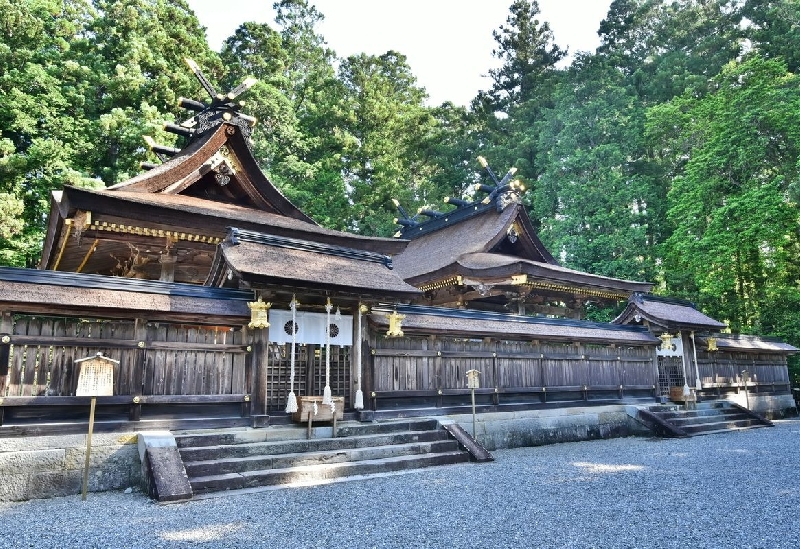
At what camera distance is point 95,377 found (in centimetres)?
737

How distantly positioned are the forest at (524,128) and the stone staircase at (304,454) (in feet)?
54.1

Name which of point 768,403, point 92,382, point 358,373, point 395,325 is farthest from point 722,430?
point 92,382

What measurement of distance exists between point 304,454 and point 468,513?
3.37m

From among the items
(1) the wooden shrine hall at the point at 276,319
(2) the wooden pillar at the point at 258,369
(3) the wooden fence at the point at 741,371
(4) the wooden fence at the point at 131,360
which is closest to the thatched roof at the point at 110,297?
(1) the wooden shrine hall at the point at 276,319

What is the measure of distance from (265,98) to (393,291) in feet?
82.8

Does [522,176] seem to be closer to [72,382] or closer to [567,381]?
[567,381]

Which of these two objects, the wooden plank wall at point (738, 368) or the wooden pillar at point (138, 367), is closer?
the wooden pillar at point (138, 367)

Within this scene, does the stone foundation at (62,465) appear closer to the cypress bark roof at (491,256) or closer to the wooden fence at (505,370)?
the wooden fence at (505,370)

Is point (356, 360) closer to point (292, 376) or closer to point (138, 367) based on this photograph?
point (292, 376)

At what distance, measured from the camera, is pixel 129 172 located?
24.7 m

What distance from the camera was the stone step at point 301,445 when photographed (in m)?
7.96

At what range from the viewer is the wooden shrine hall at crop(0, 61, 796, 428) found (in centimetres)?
825

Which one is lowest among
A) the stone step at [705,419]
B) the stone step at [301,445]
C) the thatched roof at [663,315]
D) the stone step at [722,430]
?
the stone step at [722,430]

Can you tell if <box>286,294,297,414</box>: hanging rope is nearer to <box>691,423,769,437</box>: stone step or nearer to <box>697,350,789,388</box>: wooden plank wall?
<box>691,423,769,437</box>: stone step
